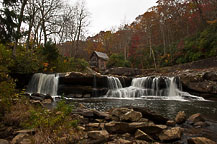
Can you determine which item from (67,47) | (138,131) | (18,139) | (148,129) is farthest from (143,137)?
(67,47)

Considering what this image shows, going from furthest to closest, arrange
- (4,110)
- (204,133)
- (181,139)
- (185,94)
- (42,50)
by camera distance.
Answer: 1. (42,50)
2. (185,94)
3. (4,110)
4. (204,133)
5. (181,139)

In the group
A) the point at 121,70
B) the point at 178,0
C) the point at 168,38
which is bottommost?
the point at 121,70

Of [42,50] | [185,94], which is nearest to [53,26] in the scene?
[42,50]

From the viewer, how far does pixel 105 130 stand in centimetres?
362

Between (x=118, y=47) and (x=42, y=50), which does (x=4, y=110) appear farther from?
(x=118, y=47)

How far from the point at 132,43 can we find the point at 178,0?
14.1 metres

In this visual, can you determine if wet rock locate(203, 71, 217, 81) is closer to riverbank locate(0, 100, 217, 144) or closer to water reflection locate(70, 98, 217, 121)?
water reflection locate(70, 98, 217, 121)

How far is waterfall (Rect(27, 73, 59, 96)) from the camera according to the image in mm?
13789

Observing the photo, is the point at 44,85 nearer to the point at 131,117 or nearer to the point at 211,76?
the point at 131,117

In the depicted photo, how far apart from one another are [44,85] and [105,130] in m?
12.2

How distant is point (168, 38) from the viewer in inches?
1192

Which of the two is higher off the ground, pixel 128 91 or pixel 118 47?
pixel 118 47

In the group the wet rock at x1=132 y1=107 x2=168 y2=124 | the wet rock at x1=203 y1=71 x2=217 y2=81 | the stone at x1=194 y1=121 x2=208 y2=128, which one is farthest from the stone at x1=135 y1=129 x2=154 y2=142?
the wet rock at x1=203 y1=71 x2=217 y2=81

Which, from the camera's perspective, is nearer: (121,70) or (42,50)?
(42,50)
